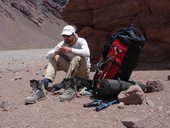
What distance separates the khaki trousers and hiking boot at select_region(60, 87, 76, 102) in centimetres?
53

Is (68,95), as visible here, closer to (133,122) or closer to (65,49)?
(65,49)

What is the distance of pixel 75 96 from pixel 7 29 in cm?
5559

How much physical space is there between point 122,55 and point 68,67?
4.32ft

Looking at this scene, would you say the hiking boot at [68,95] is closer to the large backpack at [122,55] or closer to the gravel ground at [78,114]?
the gravel ground at [78,114]

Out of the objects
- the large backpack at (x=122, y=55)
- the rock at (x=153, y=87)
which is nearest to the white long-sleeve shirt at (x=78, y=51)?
the large backpack at (x=122, y=55)

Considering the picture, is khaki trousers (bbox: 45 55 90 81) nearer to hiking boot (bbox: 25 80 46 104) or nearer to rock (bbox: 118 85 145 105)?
hiking boot (bbox: 25 80 46 104)

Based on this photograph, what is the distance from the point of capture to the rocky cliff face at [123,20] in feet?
37.1

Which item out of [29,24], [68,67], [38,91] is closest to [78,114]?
[38,91]

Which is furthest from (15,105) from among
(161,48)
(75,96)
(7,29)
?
(7,29)

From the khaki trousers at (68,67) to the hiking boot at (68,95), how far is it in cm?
53

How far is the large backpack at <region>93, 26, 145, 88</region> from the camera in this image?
6.02 metres

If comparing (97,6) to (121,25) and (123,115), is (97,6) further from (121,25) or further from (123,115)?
(123,115)

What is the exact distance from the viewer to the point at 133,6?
11695mm

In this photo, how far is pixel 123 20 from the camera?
466 inches
